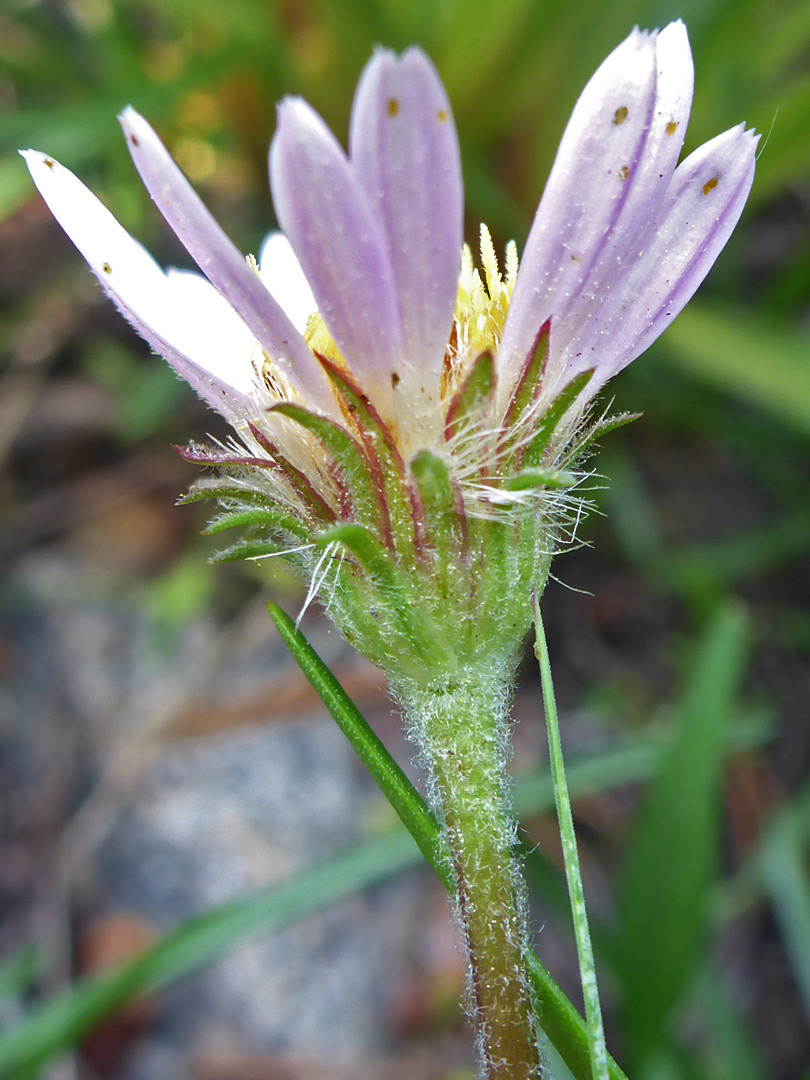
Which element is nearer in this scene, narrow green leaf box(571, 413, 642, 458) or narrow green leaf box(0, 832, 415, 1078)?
narrow green leaf box(571, 413, 642, 458)

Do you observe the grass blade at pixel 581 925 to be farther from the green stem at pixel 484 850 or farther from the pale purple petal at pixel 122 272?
the pale purple petal at pixel 122 272

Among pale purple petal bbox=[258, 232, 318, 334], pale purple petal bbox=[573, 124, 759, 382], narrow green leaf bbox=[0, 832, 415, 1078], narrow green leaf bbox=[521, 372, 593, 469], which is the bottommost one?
narrow green leaf bbox=[0, 832, 415, 1078]

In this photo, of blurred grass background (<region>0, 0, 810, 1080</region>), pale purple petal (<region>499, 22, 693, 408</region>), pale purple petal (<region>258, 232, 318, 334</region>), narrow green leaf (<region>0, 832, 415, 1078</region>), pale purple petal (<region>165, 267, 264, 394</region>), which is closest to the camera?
pale purple petal (<region>499, 22, 693, 408</region>)

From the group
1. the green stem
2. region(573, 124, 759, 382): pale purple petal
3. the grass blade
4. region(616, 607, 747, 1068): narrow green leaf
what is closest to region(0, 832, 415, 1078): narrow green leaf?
region(616, 607, 747, 1068): narrow green leaf

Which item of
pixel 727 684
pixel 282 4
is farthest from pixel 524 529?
pixel 282 4

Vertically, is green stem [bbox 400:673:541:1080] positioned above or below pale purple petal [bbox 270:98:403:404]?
below

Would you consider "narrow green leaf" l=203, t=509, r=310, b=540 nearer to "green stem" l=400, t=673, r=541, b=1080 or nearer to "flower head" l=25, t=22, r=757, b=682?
"flower head" l=25, t=22, r=757, b=682
